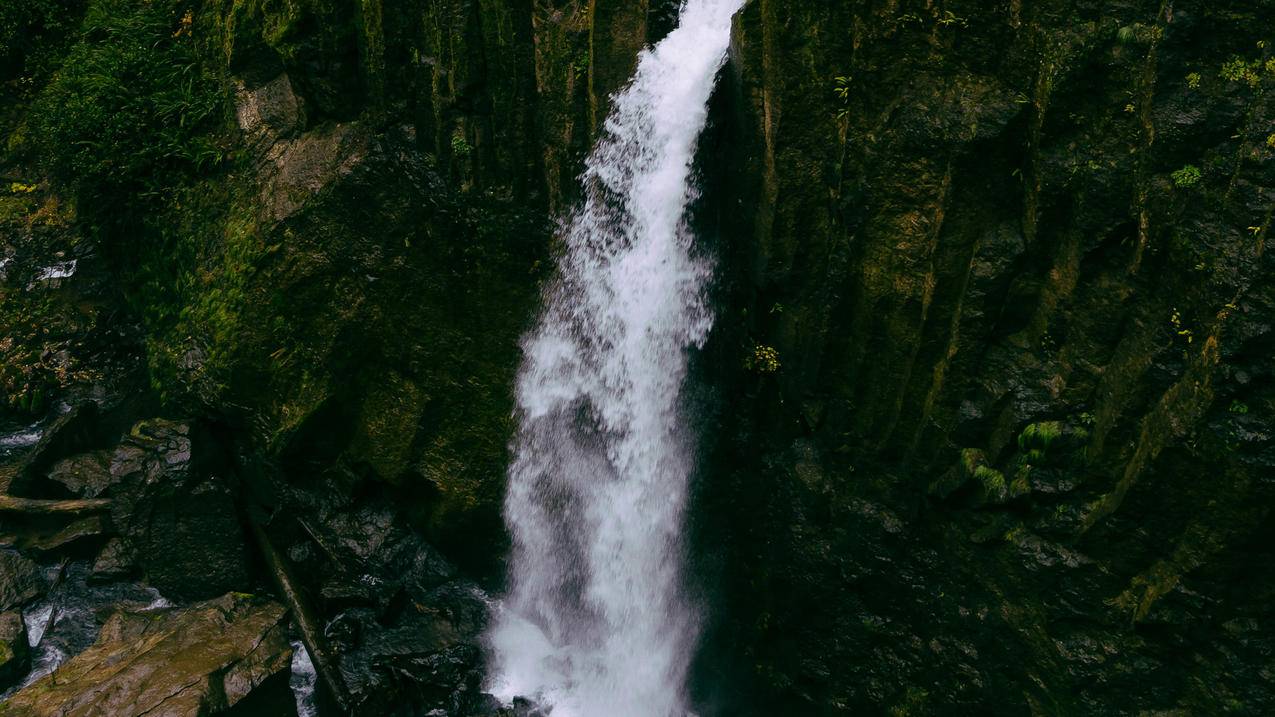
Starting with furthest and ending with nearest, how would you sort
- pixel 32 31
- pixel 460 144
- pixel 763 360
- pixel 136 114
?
pixel 32 31, pixel 136 114, pixel 460 144, pixel 763 360

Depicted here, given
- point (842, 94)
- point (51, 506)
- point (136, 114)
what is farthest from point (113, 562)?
point (842, 94)

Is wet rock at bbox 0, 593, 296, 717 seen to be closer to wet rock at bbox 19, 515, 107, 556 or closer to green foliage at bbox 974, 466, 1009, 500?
wet rock at bbox 19, 515, 107, 556

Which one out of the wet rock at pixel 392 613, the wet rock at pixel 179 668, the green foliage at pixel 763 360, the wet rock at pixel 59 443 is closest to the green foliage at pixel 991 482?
the green foliage at pixel 763 360

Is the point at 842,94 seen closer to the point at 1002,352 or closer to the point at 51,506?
the point at 1002,352

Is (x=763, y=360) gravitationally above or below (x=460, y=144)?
below

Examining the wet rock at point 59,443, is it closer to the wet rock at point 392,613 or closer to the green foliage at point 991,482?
the wet rock at point 392,613

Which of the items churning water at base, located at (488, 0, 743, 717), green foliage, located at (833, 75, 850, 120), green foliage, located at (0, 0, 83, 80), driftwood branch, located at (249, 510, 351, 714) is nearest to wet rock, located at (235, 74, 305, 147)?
churning water at base, located at (488, 0, 743, 717)
